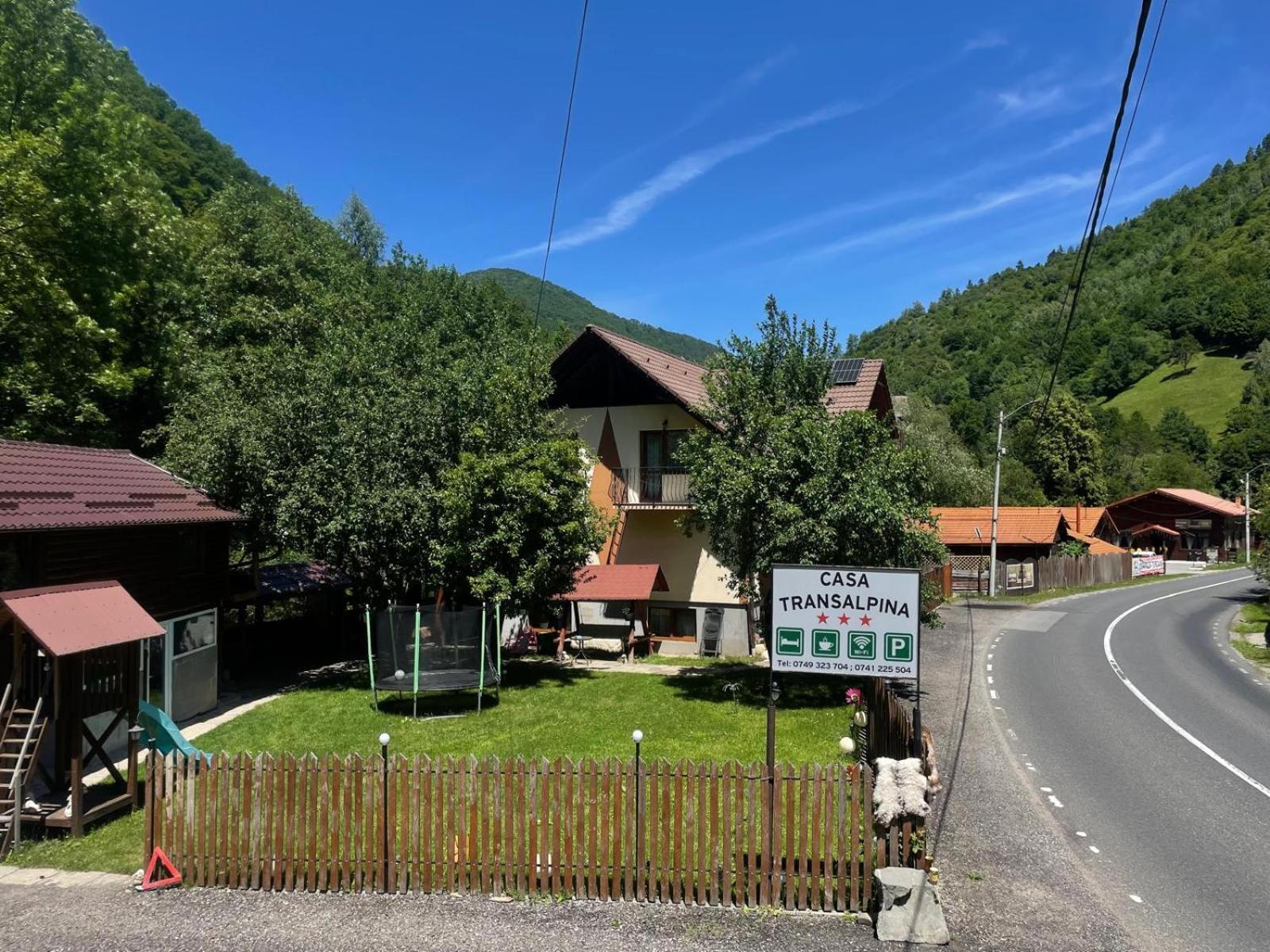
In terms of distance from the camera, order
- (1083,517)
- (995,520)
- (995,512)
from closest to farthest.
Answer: (995,520) < (995,512) < (1083,517)

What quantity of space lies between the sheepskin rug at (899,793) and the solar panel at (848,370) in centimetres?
1916

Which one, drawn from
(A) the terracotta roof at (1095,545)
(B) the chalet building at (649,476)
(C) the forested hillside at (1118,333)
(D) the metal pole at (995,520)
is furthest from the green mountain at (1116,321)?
(B) the chalet building at (649,476)

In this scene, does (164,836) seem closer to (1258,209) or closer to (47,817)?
(47,817)

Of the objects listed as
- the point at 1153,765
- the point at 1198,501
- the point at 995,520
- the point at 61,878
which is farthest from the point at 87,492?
the point at 1198,501

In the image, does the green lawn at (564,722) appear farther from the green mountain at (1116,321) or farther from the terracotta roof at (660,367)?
the green mountain at (1116,321)

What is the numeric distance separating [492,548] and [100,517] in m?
7.46

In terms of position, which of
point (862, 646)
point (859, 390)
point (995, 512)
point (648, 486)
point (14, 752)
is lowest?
point (14, 752)

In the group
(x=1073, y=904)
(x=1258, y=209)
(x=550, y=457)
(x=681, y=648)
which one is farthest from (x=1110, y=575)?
(x=1258, y=209)

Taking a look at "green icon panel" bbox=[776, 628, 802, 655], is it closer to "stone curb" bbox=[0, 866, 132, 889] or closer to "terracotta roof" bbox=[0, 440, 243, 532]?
"stone curb" bbox=[0, 866, 132, 889]

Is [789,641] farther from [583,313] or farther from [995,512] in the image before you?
[583,313]

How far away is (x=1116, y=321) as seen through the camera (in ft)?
437

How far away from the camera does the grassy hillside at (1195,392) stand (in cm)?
10738

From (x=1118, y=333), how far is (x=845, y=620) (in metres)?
147

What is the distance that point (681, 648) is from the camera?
22891 millimetres
